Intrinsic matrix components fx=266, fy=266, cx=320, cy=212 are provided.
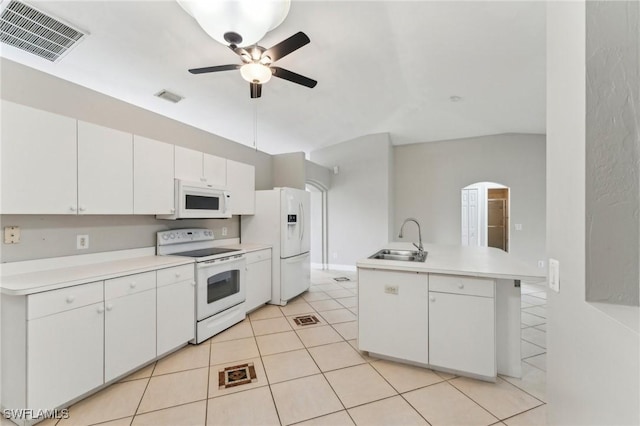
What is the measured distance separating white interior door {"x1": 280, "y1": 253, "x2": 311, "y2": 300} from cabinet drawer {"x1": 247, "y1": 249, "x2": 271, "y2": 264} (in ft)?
0.75

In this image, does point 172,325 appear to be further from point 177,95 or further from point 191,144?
point 177,95

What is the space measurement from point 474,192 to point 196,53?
6450mm

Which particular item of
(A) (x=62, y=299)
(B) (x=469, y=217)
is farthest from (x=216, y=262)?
(B) (x=469, y=217)

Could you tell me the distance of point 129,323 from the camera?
6.66 feet

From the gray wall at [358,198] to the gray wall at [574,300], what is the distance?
4.50m

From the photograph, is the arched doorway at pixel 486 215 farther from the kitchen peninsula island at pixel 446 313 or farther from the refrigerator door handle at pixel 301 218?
the kitchen peninsula island at pixel 446 313

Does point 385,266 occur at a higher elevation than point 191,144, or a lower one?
lower

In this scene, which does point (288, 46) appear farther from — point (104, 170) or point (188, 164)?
point (104, 170)

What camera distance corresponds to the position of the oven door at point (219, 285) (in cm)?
264

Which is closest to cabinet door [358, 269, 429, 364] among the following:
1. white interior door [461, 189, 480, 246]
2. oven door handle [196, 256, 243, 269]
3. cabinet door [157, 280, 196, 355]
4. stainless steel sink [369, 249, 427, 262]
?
stainless steel sink [369, 249, 427, 262]

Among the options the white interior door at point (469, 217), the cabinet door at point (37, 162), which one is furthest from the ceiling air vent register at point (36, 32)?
the white interior door at point (469, 217)

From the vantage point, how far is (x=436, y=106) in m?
4.17

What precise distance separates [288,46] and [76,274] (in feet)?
7.41

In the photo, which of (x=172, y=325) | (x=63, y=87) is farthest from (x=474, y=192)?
(x=63, y=87)
